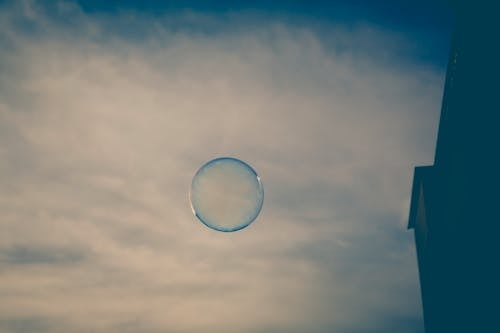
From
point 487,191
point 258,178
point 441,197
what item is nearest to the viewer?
point 258,178

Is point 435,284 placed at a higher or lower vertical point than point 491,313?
higher

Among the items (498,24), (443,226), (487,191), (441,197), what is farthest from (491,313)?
(498,24)

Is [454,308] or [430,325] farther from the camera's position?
[430,325]

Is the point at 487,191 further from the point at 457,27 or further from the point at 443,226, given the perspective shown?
the point at 443,226

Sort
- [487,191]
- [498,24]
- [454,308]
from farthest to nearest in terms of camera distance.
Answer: [454,308] → [487,191] → [498,24]

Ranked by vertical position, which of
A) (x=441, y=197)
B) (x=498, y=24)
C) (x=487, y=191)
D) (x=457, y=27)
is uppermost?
(x=457, y=27)

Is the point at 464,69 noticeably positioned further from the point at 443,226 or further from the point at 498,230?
the point at 443,226
